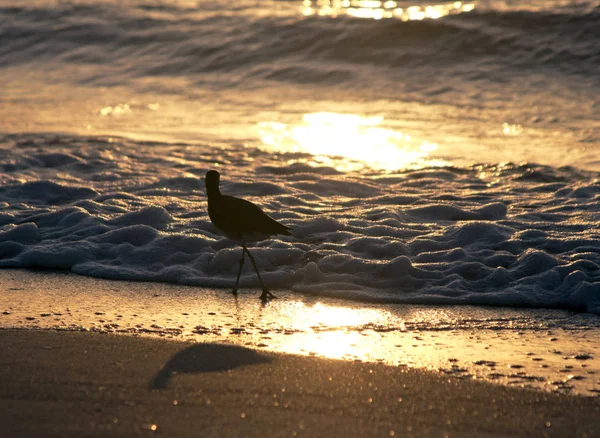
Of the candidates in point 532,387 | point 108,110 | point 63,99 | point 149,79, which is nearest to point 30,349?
point 532,387

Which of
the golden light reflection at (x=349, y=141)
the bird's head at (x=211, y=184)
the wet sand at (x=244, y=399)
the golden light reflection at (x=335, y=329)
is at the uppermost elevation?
the golden light reflection at (x=349, y=141)

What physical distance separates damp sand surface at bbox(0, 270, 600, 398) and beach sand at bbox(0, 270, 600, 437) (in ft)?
0.05

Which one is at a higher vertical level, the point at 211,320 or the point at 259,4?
the point at 259,4

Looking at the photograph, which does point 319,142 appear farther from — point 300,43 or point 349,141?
point 300,43

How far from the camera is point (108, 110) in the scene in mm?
15328

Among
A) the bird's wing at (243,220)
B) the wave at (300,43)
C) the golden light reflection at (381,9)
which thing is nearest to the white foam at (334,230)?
the bird's wing at (243,220)

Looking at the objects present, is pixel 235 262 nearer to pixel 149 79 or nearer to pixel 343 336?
pixel 343 336

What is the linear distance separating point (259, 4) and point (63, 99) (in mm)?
6967

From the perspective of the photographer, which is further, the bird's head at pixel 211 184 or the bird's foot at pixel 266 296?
the bird's head at pixel 211 184

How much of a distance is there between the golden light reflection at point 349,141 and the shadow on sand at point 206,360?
6148mm

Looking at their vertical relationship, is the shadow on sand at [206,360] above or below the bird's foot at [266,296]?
below

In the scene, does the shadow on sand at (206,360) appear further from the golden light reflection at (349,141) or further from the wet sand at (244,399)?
the golden light reflection at (349,141)

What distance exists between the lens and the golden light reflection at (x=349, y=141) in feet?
38.8

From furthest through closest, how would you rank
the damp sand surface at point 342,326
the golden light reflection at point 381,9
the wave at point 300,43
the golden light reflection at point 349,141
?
the golden light reflection at point 381,9 < the wave at point 300,43 < the golden light reflection at point 349,141 < the damp sand surface at point 342,326
